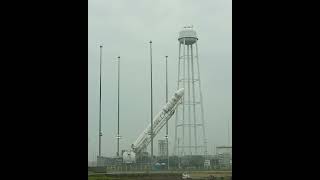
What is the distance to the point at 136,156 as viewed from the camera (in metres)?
43.3
